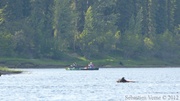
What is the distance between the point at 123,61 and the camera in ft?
650

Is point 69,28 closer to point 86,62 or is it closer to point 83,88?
point 86,62

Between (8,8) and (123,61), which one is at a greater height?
(8,8)

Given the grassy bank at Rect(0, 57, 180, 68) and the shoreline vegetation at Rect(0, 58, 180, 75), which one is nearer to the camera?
the shoreline vegetation at Rect(0, 58, 180, 75)

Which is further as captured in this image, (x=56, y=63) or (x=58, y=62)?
(x=58, y=62)

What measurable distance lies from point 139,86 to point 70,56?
94.6 metres

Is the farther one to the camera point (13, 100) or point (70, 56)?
point (70, 56)

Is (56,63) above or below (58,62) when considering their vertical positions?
below

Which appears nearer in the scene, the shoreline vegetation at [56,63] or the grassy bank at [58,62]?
the shoreline vegetation at [56,63]

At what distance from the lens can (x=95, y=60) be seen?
196 m

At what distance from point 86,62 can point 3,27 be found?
2137cm

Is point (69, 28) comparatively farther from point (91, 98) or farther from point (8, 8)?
point (91, 98)

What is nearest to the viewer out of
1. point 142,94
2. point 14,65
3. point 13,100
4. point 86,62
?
point 13,100

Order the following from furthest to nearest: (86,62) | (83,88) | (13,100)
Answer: (86,62), (83,88), (13,100)

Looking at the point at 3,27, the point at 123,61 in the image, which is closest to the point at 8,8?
the point at 3,27
